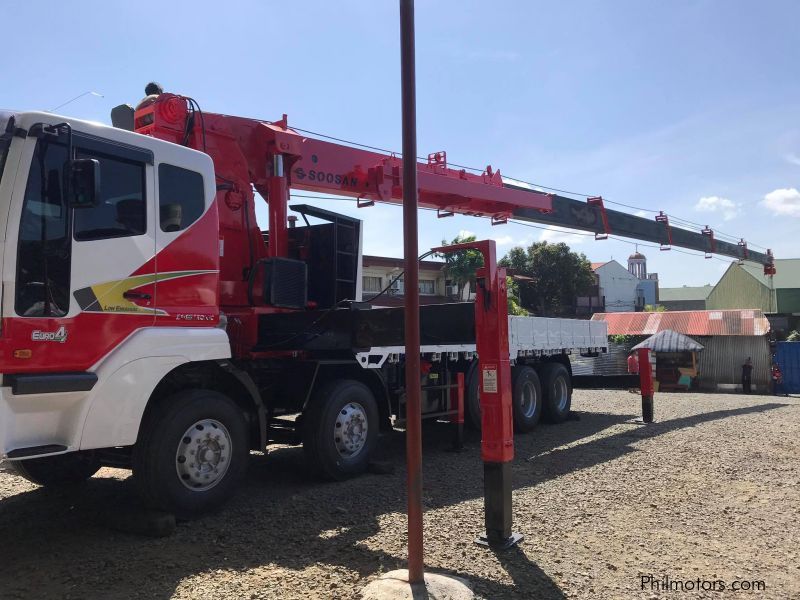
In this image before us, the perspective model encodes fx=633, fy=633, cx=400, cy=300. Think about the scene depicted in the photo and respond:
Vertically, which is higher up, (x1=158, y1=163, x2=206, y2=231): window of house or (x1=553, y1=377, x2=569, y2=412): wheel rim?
(x1=158, y1=163, x2=206, y2=231): window of house

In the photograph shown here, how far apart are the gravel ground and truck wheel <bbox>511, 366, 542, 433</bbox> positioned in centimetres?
232

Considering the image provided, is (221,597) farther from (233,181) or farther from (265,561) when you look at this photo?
(233,181)

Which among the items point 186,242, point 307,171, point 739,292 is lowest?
point 186,242

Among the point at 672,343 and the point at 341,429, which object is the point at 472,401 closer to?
the point at 341,429

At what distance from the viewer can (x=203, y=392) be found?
5.69 m

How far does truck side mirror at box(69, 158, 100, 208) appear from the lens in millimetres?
4531

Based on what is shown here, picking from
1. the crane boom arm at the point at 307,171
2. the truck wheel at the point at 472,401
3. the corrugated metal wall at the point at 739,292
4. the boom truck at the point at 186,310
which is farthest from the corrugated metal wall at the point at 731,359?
the corrugated metal wall at the point at 739,292

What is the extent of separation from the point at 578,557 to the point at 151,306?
3.98 meters

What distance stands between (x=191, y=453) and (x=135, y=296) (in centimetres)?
144

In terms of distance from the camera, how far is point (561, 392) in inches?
501

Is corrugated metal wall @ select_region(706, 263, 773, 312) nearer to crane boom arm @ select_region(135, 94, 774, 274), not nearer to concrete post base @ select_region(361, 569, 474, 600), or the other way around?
crane boom arm @ select_region(135, 94, 774, 274)

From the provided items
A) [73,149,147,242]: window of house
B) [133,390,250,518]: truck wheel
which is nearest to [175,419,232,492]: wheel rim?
Result: [133,390,250,518]: truck wheel

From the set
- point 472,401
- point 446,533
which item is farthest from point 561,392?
point 446,533

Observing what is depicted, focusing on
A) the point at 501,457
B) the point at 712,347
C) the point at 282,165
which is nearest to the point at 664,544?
the point at 501,457
